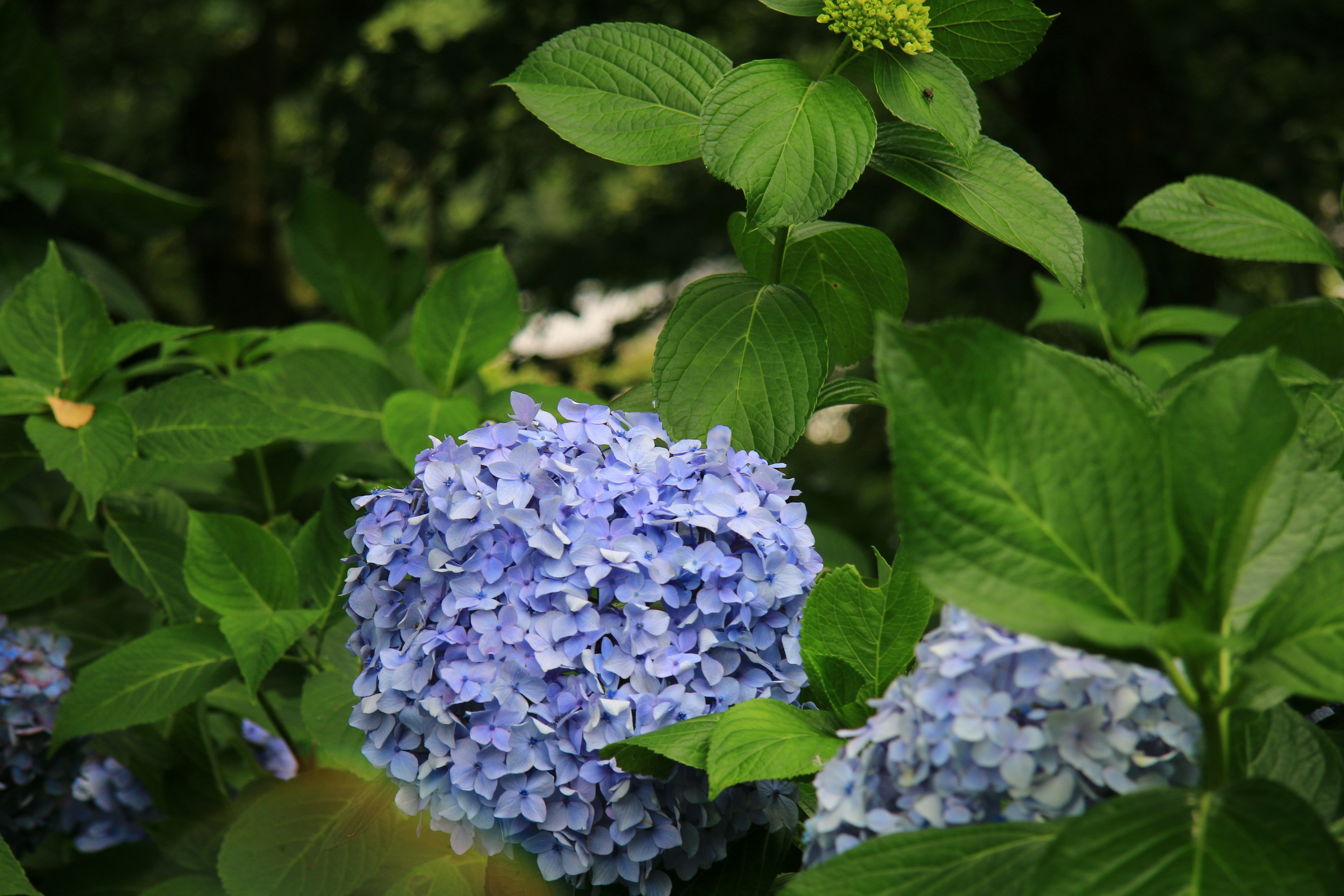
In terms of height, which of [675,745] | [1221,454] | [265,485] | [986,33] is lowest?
[265,485]

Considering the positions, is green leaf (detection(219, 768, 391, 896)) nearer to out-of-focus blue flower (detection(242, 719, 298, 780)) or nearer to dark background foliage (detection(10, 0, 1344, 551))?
out-of-focus blue flower (detection(242, 719, 298, 780))

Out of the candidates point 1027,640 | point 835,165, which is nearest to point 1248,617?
point 1027,640

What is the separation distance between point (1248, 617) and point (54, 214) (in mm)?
2799

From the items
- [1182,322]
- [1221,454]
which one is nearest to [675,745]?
[1221,454]

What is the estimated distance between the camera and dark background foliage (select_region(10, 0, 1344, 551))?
9.98 ft

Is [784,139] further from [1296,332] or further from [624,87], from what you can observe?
[1296,332]

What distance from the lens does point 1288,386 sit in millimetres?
1152

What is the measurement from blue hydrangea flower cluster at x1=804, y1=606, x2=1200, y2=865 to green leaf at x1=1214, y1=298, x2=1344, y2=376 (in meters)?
0.88

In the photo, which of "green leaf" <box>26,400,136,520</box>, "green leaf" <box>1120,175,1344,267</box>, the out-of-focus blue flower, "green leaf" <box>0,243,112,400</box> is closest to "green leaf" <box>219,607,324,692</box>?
"green leaf" <box>26,400,136,520</box>

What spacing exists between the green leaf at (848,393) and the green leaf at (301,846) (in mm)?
677

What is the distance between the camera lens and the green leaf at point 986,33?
1104mm

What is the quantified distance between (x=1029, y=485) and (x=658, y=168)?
4.03m

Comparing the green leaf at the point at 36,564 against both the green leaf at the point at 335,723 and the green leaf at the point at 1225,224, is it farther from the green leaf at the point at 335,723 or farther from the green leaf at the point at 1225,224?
the green leaf at the point at 1225,224

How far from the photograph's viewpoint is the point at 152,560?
1.45 m
